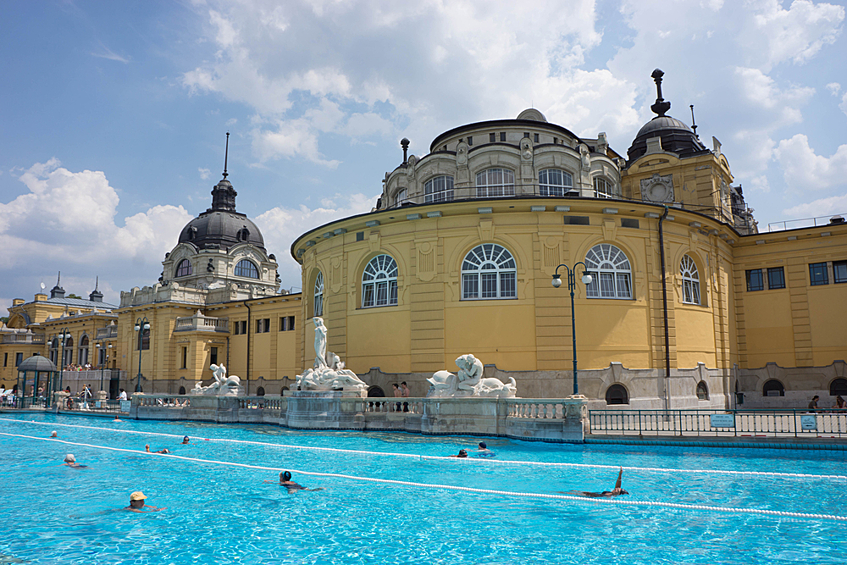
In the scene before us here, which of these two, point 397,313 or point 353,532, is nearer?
point 353,532

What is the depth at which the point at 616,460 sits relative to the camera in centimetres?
1552

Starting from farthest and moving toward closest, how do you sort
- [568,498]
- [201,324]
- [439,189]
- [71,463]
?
[201,324] → [439,189] → [71,463] → [568,498]

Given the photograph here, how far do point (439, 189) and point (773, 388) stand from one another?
21.0m

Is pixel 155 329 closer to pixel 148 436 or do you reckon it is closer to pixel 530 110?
pixel 148 436

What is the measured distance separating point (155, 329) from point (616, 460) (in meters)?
42.4

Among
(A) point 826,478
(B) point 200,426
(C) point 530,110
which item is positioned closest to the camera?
(A) point 826,478

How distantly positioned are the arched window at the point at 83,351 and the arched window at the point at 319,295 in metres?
36.8

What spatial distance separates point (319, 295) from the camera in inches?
1302

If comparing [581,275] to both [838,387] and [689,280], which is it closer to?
[689,280]

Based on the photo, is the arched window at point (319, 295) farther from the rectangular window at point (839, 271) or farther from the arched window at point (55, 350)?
the arched window at point (55, 350)

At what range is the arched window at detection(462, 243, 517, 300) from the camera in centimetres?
2631

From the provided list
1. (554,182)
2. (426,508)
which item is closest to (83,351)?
(554,182)

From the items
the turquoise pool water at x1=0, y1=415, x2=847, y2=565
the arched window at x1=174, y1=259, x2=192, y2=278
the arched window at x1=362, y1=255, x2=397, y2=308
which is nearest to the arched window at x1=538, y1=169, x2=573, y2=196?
the arched window at x1=362, y1=255, x2=397, y2=308

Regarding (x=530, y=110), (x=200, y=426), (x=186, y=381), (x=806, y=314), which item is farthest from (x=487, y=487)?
(x=186, y=381)
